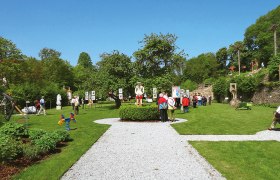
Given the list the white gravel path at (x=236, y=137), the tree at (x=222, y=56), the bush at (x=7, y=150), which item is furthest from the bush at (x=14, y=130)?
the tree at (x=222, y=56)

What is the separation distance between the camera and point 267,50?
62.7 metres

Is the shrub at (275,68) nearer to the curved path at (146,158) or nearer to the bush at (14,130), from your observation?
the curved path at (146,158)

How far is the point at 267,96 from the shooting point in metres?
38.2

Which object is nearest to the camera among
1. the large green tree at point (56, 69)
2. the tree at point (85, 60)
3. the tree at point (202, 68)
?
the large green tree at point (56, 69)

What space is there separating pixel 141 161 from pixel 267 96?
1333 inches

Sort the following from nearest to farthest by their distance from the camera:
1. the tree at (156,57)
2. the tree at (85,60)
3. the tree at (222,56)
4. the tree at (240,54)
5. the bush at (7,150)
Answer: the bush at (7,150) < the tree at (156,57) < the tree at (240,54) < the tree at (222,56) < the tree at (85,60)

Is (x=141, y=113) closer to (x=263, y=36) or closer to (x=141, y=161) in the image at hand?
(x=141, y=161)

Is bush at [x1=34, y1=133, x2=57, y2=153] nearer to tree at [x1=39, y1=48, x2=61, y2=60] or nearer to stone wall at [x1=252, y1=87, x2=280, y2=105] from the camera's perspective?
stone wall at [x1=252, y1=87, x2=280, y2=105]

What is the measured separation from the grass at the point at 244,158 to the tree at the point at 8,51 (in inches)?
1699

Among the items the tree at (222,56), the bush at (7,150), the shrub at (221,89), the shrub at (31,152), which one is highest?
the tree at (222,56)

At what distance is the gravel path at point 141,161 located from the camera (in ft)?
22.9

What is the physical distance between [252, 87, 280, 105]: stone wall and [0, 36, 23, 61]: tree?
3672 centimetres

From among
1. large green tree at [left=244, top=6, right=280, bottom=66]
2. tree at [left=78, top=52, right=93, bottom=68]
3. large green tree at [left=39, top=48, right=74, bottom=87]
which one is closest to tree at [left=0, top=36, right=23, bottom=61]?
large green tree at [left=39, top=48, right=74, bottom=87]

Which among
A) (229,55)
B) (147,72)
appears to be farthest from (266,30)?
(147,72)
